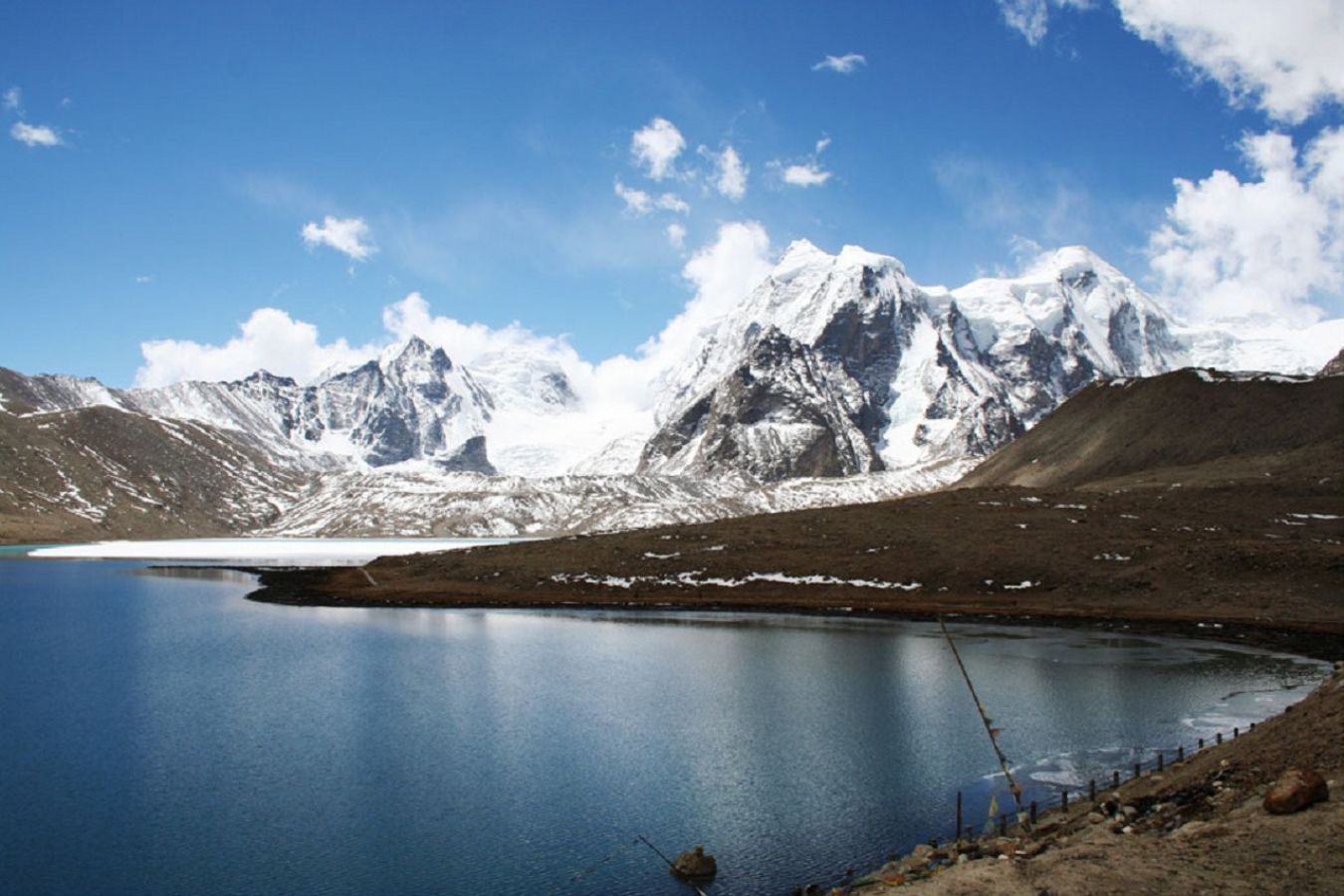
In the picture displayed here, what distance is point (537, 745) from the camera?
4666cm

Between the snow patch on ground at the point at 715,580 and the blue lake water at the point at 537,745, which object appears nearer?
the blue lake water at the point at 537,745

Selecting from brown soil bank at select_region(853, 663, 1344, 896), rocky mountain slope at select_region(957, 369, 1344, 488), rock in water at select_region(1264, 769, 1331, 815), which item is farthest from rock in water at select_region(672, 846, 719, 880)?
rocky mountain slope at select_region(957, 369, 1344, 488)

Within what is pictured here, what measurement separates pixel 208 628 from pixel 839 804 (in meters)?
72.1

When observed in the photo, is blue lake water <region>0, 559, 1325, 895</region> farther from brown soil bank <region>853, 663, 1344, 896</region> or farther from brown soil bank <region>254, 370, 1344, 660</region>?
brown soil bank <region>254, 370, 1344, 660</region>

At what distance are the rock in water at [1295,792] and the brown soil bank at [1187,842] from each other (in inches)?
8.2

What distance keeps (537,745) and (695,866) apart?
17.7 m

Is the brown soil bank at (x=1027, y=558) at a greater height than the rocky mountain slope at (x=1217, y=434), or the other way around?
the rocky mountain slope at (x=1217, y=434)

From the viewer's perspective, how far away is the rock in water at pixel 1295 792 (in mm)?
26156

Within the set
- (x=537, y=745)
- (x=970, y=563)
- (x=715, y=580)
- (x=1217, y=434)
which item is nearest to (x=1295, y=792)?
(x=537, y=745)

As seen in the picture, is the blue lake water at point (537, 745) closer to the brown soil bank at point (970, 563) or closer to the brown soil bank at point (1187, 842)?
the brown soil bank at point (1187, 842)

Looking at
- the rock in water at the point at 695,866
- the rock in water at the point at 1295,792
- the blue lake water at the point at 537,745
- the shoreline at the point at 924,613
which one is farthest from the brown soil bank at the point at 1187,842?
the shoreline at the point at 924,613

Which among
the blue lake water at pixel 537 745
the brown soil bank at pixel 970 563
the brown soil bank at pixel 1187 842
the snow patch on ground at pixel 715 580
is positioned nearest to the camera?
the brown soil bank at pixel 1187 842

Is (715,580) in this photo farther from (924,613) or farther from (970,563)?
(924,613)

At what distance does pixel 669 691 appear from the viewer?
59688mm
